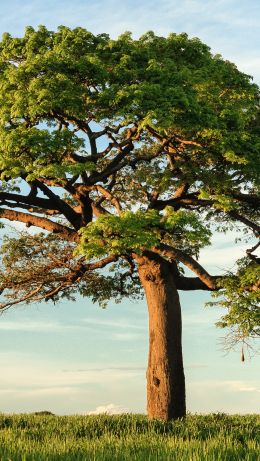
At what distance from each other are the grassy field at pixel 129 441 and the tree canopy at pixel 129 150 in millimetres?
4828

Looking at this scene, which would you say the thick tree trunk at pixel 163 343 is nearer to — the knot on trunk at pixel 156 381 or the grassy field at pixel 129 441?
the knot on trunk at pixel 156 381

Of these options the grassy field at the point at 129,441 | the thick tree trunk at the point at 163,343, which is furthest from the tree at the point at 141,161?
the grassy field at the point at 129,441

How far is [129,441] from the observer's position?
1285cm

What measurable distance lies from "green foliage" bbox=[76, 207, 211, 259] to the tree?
0.04 metres

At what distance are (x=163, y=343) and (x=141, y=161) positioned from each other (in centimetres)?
699

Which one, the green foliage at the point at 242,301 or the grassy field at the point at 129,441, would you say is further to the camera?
the green foliage at the point at 242,301

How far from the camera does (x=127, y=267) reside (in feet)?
87.6

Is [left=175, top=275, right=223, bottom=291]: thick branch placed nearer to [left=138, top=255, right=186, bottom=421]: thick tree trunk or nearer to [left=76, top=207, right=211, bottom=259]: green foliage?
[left=138, top=255, right=186, bottom=421]: thick tree trunk

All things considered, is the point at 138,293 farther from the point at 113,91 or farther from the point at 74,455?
the point at 74,455

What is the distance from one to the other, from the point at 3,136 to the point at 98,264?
6.84m

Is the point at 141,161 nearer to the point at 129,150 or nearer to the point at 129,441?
the point at 129,150

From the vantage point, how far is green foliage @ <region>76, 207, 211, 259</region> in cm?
1797

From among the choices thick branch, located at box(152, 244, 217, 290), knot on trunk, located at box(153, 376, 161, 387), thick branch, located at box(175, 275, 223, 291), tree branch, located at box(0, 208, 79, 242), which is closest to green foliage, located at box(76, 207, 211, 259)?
thick branch, located at box(152, 244, 217, 290)

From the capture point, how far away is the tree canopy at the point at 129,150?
1838 centimetres
